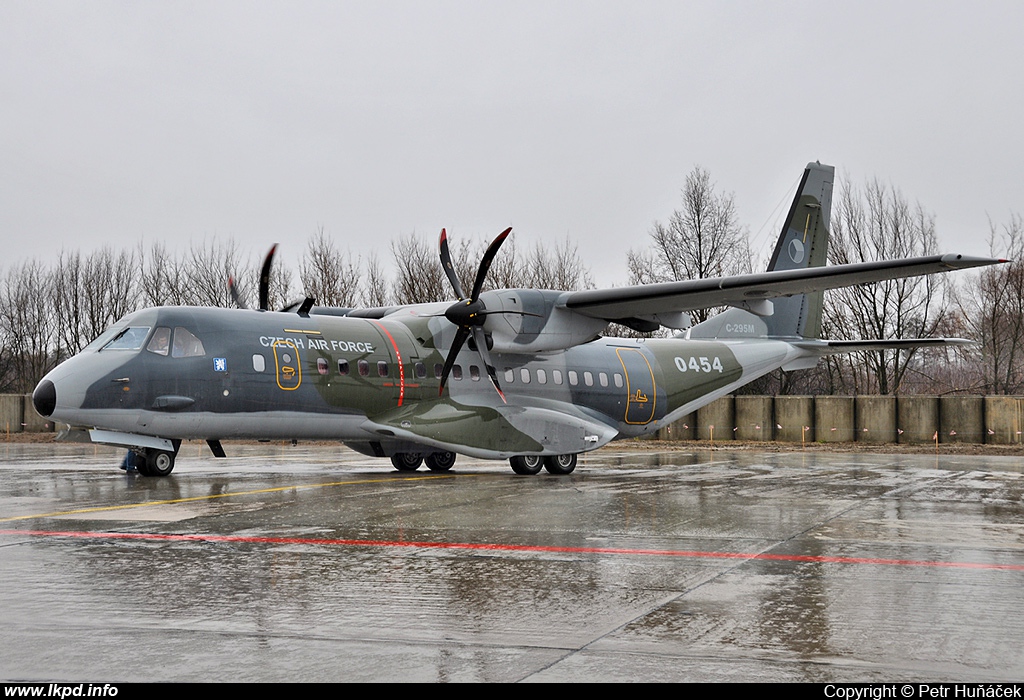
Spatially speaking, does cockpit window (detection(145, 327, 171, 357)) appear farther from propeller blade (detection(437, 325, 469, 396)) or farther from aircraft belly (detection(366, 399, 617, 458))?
propeller blade (detection(437, 325, 469, 396))

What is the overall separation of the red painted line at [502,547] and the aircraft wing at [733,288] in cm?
731

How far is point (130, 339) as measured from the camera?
15.5 metres

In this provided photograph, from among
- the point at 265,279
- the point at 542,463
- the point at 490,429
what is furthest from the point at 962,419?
the point at 265,279

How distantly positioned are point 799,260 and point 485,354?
29.8ft

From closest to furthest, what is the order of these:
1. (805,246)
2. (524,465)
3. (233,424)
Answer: (233,424) < (524,465) < (805,246)

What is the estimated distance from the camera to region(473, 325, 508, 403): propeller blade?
18.4 m

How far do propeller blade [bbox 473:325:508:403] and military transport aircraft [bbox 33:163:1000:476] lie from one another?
2.1 inches

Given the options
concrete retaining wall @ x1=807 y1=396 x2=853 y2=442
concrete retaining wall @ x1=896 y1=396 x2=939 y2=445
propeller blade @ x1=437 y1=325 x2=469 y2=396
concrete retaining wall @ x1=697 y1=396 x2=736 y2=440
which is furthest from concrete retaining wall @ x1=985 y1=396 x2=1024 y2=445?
propeller blade @ x1=437 y1=325 x2=469 y2=396

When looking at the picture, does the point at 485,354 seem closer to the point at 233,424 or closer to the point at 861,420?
the point at 233,424

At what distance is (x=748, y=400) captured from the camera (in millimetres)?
35281

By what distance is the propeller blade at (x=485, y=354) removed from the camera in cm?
1839

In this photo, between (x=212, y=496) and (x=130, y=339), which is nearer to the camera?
(x=212, y=496)

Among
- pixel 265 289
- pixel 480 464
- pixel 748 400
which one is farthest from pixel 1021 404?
pixel 265 289

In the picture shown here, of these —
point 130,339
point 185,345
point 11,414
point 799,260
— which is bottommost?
point 11,414
